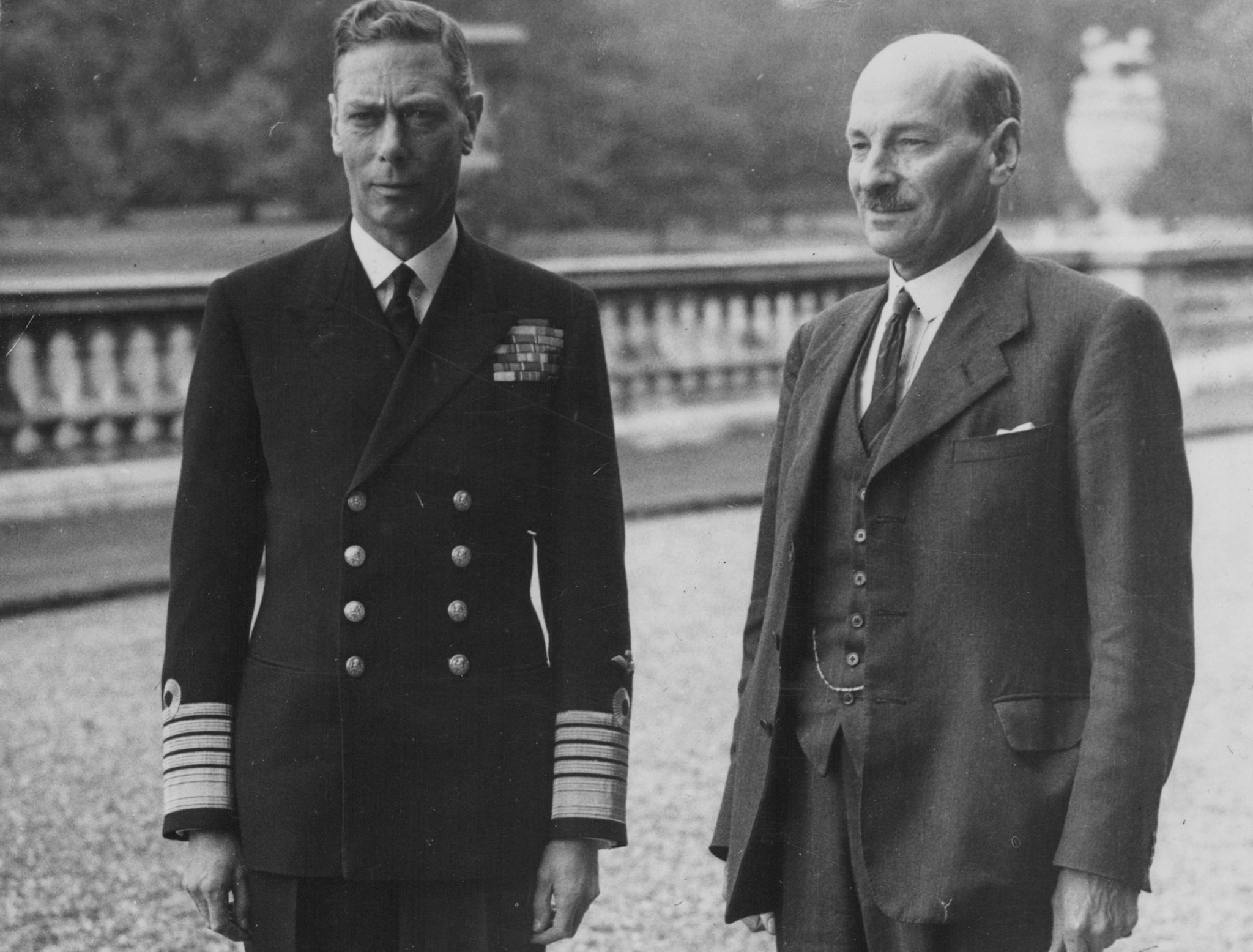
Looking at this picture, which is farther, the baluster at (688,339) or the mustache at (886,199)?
the baluster at (688,339)

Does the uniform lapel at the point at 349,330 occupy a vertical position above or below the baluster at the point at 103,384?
above

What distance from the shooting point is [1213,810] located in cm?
583

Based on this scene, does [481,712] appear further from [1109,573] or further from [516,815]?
[1109,573]

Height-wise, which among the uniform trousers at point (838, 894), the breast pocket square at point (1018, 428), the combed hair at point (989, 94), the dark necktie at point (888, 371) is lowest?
the uniform trousers at point (838, 894)

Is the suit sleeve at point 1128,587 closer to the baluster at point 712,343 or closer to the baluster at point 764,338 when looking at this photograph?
the baluster at point 712,343

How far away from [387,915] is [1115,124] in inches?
434

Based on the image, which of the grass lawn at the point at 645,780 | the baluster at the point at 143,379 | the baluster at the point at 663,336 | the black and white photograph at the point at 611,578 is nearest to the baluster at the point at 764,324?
the baluster at the point at 663,336

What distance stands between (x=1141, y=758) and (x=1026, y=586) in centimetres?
→ 28

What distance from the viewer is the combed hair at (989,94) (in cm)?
242

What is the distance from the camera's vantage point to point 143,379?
30.9 feet

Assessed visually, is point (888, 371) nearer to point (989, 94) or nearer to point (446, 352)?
point (989, 94)

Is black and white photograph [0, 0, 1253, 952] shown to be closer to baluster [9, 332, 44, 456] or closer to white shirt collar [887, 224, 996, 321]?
white shirt collar [887, 224, 996, 321]

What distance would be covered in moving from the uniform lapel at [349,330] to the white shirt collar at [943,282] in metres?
0.80

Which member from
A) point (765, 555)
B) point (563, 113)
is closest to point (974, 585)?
point (765, 555)
